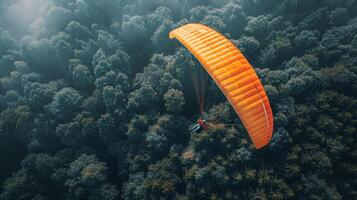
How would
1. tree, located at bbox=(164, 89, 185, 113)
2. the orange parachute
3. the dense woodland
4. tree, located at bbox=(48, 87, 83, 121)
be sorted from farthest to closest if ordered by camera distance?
1. tree, located at bbox=(48, 87, 83, 121)
2. tree, located at bbox=(164, 89, 185, 113)
3. the dense woodland
4. the orange parachute

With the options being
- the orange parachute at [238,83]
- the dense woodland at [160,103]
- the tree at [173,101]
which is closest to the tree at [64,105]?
the dense woodland at [160,103]

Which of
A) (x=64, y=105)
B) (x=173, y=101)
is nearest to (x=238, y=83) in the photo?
(x=173, y=101)

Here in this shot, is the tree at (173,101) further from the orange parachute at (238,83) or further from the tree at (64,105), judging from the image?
the tree at (64,105)

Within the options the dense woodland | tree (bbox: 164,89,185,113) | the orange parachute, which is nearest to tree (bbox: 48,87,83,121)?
the dense woodland

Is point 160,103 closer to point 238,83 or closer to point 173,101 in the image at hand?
point 173,101

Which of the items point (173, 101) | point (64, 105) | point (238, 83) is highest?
point (238, 83)

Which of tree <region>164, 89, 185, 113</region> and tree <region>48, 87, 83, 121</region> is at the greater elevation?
tree <region>48, 87, 83, 121</region>

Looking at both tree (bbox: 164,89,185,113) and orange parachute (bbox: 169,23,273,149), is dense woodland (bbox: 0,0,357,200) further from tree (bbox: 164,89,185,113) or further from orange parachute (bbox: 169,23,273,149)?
orange parachute (bbox: 169,23,273,149)

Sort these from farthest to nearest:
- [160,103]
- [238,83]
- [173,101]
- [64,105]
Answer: [64,105] → [160,103] → [173,101] → [238,83]
